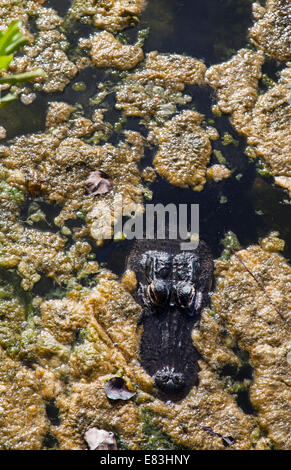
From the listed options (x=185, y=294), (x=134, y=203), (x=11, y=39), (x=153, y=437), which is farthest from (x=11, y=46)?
(x=153, y=437)

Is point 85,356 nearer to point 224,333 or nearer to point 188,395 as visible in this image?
point 188,395

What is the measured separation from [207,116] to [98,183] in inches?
A: 44.6

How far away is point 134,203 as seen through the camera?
3.64 meters

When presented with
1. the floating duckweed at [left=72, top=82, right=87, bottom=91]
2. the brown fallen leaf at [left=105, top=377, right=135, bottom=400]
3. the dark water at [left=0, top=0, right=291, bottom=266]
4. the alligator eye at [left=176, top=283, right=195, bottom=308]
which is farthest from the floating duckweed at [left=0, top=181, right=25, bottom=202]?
the brown fallen leaf at [left=105, top=377, right=135, bottom=400]

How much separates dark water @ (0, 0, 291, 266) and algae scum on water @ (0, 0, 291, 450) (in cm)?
1

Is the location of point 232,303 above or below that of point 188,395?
above

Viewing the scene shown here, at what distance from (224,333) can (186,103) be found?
1.98 meters

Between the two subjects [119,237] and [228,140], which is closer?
[119,237]

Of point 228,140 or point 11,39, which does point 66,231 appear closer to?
point 11,39

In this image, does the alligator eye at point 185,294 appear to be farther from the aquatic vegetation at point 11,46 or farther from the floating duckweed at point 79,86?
the floating duckweed at point 79,86

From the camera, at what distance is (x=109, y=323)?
3.25m

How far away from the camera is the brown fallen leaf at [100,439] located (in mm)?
2873

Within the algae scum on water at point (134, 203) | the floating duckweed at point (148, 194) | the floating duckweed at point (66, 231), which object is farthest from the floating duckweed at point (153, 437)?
the floating duckweed at point (148, 194)

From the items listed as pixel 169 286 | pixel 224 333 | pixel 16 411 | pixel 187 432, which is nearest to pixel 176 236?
pixel 169 286
